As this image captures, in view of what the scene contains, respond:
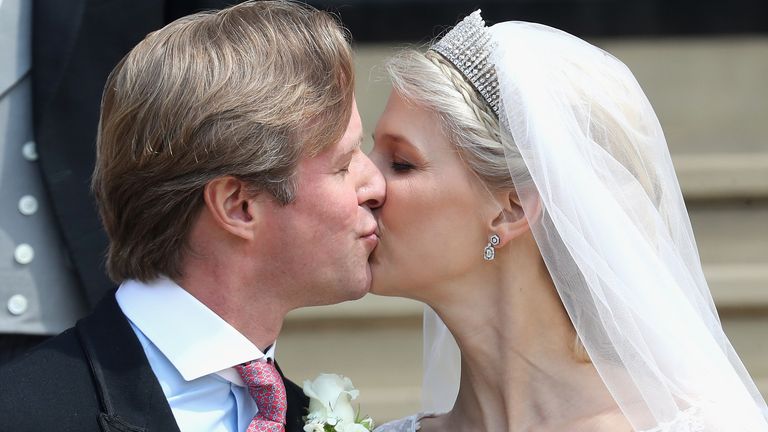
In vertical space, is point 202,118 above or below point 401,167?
above

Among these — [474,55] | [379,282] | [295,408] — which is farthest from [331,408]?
[474,55]

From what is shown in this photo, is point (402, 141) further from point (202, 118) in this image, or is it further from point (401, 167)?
point (202, 118)

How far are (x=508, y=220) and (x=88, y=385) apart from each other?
38.8 inches

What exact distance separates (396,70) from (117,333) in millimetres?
908

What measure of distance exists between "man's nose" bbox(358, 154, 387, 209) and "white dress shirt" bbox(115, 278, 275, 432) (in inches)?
17.9

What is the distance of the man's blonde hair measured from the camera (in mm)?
2383

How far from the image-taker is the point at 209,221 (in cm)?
248

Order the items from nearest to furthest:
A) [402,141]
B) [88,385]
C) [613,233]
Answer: [88,385] → [613,233] → [402,141]

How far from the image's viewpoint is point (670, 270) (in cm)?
268

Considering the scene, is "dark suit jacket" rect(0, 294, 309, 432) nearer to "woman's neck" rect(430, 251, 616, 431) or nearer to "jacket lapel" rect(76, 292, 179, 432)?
"jacket lapel" rect(76, 292, 179, 432)

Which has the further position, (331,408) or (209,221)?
(331,408)

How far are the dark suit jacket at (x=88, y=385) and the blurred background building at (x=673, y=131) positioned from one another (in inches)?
86.7

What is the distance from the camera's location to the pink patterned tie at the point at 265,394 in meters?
2.45

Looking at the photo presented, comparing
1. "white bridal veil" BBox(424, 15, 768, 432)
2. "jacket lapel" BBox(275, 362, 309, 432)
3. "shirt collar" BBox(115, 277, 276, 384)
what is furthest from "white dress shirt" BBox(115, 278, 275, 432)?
"white bridal veil" BBox(424, 15, 768, 432)
